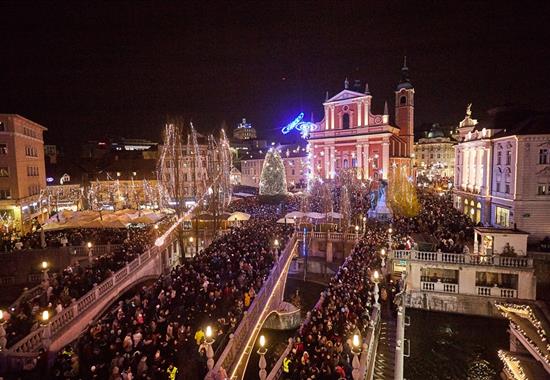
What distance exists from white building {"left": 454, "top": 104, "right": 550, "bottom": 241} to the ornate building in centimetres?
2406

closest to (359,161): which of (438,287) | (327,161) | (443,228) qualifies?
(327,161)

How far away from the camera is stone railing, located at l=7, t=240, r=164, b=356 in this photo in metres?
11.6

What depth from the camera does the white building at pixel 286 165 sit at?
77.4 metres

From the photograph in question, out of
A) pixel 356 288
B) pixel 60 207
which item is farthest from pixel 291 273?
pixel 60 207

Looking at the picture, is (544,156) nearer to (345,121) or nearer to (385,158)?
(385,158)

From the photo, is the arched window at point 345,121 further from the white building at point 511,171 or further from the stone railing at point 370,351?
the stone railing at point 370,351

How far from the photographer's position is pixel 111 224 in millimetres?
26953

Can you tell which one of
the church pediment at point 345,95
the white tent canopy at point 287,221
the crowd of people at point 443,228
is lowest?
the crowd of people at point 443,228

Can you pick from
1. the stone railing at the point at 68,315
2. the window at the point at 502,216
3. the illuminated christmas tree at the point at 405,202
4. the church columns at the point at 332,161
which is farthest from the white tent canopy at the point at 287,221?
the church columns at the point at 332,161

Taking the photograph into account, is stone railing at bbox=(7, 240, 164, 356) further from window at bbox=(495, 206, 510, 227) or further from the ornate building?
the ornate building

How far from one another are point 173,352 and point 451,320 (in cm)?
1878

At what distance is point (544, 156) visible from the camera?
27.3 metres

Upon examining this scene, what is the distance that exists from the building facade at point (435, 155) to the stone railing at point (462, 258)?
73.5 meters

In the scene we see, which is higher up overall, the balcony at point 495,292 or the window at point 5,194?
the window at point 5,194
